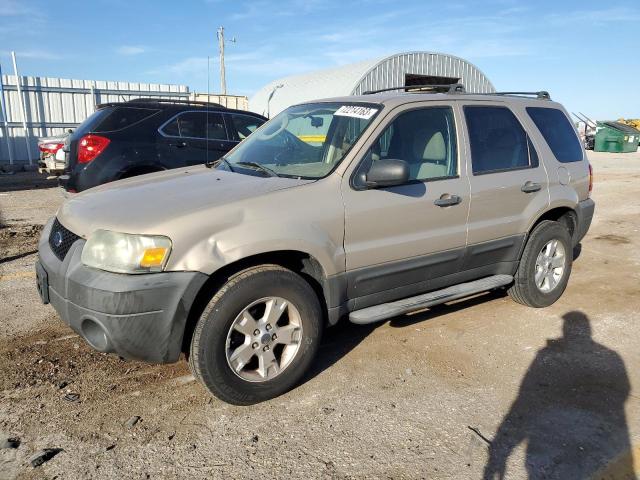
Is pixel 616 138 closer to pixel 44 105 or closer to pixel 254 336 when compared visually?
pixel 44 105

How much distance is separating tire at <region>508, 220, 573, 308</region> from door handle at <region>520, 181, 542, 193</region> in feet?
1.23

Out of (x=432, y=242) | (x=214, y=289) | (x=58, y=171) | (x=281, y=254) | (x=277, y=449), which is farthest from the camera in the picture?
(x=58, y=171)

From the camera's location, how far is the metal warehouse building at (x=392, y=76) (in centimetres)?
1988

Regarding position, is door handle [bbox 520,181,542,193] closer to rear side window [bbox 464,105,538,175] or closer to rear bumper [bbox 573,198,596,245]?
rear side window [bbox 464,105,538,175]

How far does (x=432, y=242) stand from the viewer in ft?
12.5

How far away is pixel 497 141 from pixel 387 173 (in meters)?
1.50

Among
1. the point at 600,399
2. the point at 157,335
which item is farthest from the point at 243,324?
the point at 600,399

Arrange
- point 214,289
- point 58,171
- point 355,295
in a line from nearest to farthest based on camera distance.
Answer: point 214,289
point 355,295
point 58,171

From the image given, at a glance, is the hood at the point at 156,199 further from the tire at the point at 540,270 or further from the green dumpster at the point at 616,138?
the green dumpster at the point at 616,138

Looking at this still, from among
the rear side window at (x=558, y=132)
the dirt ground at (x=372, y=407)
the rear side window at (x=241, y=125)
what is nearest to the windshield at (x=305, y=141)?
the dirt ground at (x=372, y=407)

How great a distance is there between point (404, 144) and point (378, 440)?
2.09 meters

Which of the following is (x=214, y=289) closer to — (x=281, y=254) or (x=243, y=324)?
(x=243, y=324)

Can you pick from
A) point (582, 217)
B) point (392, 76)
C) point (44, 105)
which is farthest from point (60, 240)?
point (44, 105)

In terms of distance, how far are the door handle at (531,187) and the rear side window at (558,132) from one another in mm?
485
